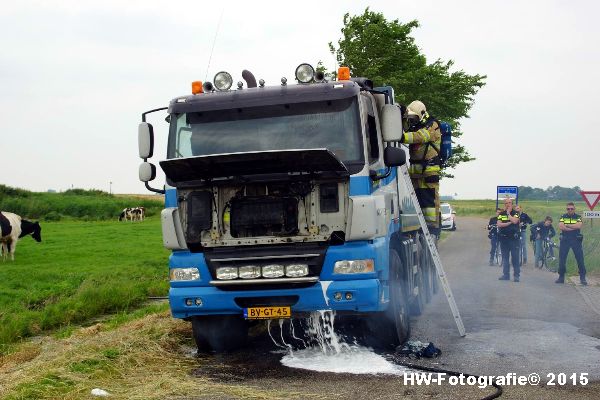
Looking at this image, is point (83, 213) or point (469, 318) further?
point (83, 213)

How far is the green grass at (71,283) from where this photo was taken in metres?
13.9

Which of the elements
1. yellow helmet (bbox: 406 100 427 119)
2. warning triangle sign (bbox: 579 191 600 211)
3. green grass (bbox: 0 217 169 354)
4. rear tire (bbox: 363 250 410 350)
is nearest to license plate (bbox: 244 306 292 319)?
rear tire (bbox: 363 250 410 350)

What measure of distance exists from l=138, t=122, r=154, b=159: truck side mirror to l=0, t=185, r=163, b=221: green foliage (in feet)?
164

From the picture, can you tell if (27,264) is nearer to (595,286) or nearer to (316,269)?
(595,286)

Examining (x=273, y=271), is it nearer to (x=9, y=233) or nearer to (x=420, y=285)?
(x=420, y=285)

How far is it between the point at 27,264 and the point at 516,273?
1465 cm

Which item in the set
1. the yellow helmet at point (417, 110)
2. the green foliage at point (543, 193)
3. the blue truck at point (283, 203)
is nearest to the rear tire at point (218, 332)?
the blue truck at point (283, 203)

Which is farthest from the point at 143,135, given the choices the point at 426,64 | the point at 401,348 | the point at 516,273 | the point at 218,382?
the point at 426,64

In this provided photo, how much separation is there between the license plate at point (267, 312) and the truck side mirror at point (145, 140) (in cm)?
216

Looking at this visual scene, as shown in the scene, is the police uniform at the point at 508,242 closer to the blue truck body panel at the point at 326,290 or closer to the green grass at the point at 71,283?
the green grass at the point at 71,283

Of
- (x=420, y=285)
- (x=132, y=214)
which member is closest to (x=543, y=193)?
Answer: (x=132, y=214)

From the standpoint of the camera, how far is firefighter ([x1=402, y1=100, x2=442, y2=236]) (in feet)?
35.6

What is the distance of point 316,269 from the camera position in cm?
767

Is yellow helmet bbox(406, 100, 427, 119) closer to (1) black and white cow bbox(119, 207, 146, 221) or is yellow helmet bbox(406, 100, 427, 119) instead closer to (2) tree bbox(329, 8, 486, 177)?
(2) tree bbox(329, 8, 486, 177)
